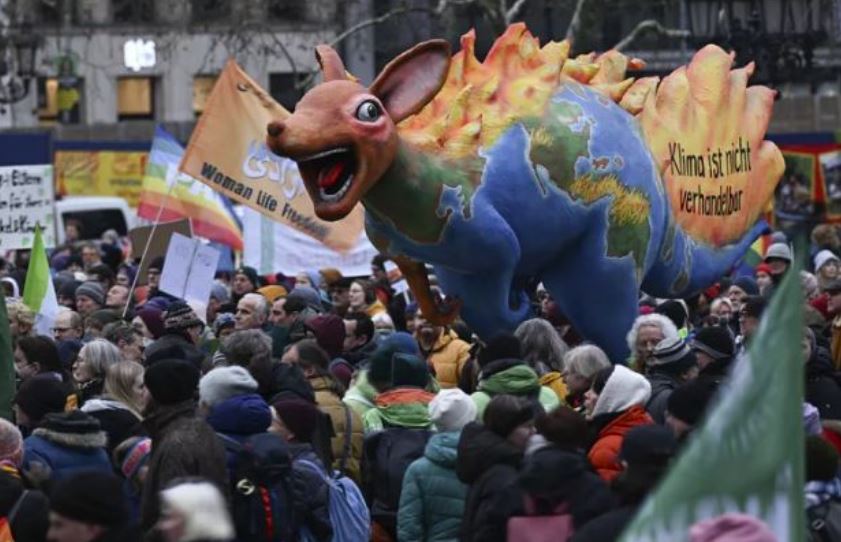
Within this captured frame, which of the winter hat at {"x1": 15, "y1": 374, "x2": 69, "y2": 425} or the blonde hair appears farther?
the blonde hair

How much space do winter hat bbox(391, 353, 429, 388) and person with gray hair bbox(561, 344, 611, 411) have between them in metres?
0.61

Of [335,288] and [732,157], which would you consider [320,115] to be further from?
[335,288]

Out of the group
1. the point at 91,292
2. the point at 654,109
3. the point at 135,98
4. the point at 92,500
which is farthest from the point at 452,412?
the point at 135,98

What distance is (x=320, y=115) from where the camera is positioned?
1141cm

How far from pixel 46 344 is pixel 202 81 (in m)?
43.8

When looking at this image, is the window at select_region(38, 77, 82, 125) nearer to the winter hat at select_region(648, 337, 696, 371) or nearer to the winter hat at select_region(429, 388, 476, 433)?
the winter hat at select_region(648, 337, 696, 371)

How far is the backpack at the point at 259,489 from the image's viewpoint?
27.8ft

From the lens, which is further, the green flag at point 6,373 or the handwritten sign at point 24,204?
the handwritten sign at point 24,204

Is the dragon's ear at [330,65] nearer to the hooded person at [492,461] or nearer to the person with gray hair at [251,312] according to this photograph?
the person with gray hair at [251,312]

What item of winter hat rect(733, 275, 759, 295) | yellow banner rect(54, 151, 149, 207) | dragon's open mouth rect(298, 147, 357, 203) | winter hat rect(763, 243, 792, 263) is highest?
dragon's open mouth rect(298, 147, 357, 203)

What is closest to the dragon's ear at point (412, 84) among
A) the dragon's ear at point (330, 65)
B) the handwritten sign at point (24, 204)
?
the dragon's ear at point (330, 65)

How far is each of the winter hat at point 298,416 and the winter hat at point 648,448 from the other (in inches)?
86.6

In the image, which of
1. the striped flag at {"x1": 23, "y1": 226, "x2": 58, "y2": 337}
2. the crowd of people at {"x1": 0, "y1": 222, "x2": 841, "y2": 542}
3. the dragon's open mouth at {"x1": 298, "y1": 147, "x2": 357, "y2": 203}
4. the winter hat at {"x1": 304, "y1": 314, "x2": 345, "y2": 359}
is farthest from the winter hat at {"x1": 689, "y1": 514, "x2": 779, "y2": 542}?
the striped flag at {"x1": 23, "y1": 226, "x2": 58, "y2": 337}

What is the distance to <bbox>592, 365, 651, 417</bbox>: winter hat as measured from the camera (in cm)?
904
